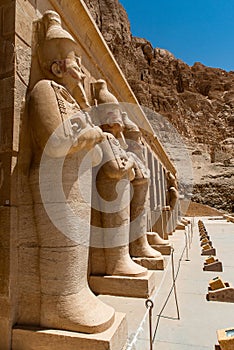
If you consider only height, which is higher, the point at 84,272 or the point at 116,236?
the point at 116,236

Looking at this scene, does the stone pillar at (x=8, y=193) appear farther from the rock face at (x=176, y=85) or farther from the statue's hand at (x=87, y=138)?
the rock face at (x=176, y=85)

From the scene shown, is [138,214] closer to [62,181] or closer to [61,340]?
[62,181]

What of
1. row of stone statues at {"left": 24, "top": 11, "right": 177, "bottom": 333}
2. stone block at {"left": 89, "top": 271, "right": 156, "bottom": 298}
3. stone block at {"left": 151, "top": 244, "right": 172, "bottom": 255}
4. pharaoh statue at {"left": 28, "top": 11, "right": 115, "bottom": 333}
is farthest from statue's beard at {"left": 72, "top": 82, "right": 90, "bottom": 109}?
stone block at {"left": 151, "top": 244, "right": 172, "bottom": 255}

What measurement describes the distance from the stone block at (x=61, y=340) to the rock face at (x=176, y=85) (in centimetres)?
3199

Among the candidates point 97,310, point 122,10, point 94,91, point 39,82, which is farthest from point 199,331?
point 122,10

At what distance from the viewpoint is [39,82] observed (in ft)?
7.45

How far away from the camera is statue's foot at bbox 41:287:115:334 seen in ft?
6.73

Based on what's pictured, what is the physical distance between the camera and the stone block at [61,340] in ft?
6.40

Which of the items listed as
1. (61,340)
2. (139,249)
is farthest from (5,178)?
(139,249)

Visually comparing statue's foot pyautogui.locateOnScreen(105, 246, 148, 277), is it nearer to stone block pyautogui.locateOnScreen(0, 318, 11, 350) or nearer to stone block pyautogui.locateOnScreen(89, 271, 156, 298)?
stone block pyautogui.locateOnScreen(89, 271, 156, 298)

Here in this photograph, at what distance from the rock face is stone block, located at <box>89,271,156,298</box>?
30700 mm

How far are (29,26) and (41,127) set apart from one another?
90 cm

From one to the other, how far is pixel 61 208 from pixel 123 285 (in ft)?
5.04

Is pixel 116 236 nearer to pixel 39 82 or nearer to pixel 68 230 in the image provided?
pixel 68 230
